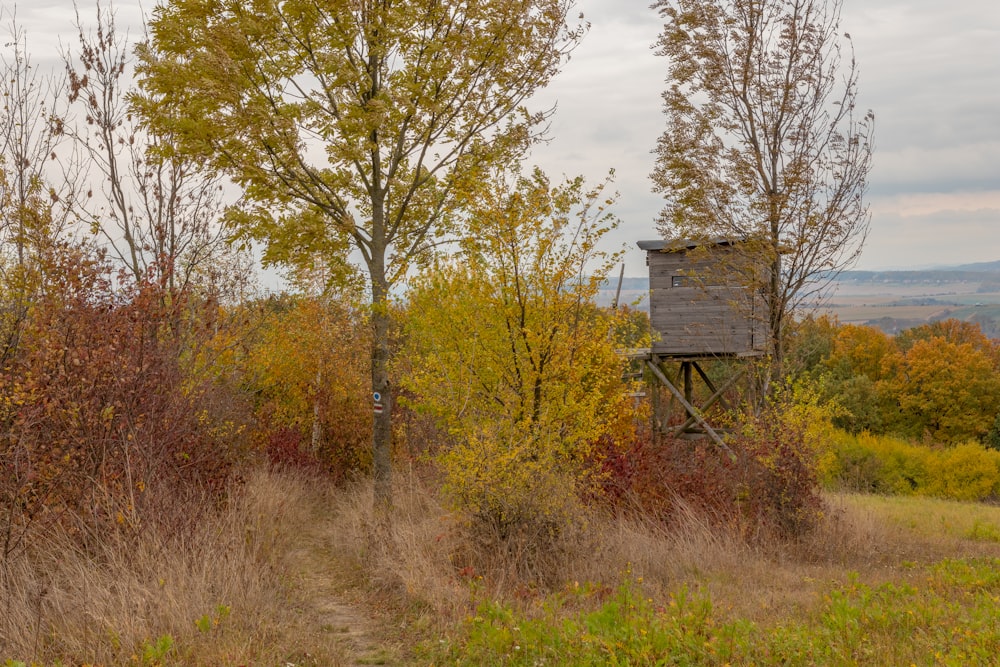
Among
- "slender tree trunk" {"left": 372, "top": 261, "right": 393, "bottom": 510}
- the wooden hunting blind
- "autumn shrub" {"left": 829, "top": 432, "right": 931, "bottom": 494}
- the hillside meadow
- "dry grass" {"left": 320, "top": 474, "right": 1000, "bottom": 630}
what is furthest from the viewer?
"autumn shrub" {"left": 829, "top": 432, "right": 931, "bottom": 494}

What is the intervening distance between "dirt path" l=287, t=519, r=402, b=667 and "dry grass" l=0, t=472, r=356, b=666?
16 cm

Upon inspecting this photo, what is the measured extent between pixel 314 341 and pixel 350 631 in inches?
383

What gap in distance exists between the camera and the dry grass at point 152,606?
19.0 ft

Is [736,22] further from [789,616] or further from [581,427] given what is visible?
[789,616]

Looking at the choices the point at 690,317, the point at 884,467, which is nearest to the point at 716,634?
the point at 690,317

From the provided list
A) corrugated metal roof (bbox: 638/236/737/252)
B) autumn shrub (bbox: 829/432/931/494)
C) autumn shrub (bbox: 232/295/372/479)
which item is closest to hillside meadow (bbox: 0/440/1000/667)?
autumn shrub (bbox: 232/295/372/479)

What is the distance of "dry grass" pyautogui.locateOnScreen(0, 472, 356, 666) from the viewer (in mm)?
5789

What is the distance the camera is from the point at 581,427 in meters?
9.73

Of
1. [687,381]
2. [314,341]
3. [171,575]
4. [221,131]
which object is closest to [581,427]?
[171,575]

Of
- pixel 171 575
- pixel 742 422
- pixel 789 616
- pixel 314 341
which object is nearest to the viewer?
pixel 171 575

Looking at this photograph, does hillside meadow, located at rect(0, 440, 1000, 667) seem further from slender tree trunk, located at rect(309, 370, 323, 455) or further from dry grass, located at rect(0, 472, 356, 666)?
slender tree trunk, located at rect(309, 370, 323, 455)

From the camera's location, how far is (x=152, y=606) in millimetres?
6195

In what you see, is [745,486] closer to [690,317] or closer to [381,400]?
[381,400]

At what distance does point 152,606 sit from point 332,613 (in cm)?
218
